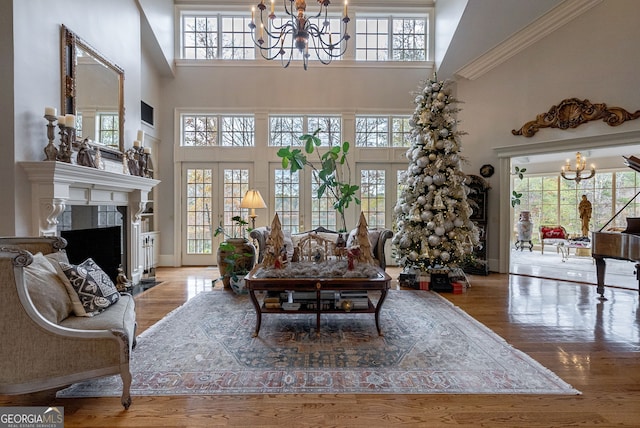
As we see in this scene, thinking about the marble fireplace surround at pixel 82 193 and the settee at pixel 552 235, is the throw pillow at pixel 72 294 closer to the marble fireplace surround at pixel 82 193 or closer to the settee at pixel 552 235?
the marble fireplace surround at pixel 82 193

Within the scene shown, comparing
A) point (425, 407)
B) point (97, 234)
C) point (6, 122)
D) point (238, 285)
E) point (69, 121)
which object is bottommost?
point (425, 407)

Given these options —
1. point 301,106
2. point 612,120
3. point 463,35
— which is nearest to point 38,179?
point 301,106

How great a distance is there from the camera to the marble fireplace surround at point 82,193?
3312 millimetres

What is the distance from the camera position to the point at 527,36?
573 centimetres

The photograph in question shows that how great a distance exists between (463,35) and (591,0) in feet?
6.08

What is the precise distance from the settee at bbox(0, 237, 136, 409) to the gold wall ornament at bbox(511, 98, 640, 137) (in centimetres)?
675

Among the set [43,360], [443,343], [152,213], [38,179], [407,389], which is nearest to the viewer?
[43,360]

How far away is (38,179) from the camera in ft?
10.8

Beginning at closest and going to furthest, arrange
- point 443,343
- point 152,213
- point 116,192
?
point 443,343 → point 116,192 → point 152,213

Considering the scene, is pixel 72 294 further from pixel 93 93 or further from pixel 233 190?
pixel 233 190

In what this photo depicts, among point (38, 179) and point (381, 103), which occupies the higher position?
point (381, 103)

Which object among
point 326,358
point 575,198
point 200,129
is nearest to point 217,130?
point 200,129

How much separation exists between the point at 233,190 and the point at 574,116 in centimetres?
641

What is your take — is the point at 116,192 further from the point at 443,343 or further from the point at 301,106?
the point at 443,343
